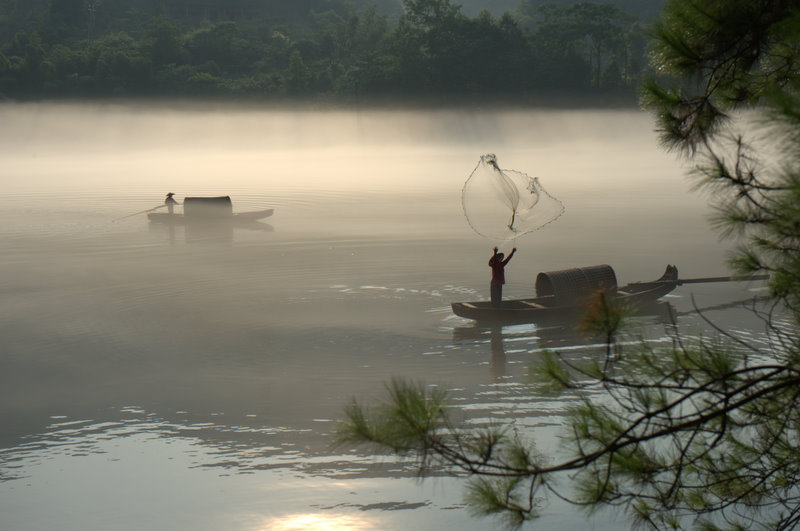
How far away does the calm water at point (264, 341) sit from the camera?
655 centimetres

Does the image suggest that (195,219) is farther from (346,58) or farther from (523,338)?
(346,58)

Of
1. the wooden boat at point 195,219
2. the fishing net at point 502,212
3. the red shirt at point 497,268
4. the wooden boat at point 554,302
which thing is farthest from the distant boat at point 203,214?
the red shirt at point 497,268

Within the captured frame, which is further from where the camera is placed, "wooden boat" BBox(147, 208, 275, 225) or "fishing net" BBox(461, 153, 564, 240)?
"wooden boat" BBox(147, 208, 275, 225)

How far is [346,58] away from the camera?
65.7 m

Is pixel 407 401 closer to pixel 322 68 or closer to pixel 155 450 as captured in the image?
pixel 155 450

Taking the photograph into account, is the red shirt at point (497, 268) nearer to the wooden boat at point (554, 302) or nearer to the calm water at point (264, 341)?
the wooden boat at point (554, 302)

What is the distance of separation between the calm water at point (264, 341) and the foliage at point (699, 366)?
89.9 inches

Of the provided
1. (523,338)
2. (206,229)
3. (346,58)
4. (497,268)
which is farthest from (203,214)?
(346,58)

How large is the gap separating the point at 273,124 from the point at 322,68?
583cm

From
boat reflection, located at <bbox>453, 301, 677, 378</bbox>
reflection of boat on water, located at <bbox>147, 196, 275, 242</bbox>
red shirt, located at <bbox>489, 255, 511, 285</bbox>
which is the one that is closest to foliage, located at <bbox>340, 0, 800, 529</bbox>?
boat reflection, located at <bbox>453, 301, 677, 378</bbox>

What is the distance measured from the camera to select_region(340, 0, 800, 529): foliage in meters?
3.46

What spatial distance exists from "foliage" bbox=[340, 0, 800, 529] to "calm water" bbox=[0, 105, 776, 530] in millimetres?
2284

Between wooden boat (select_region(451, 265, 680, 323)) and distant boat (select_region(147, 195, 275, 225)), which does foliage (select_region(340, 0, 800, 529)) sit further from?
distant boat (select_region(147, 195, 275, 225))

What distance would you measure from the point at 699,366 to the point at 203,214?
71.6 ft
